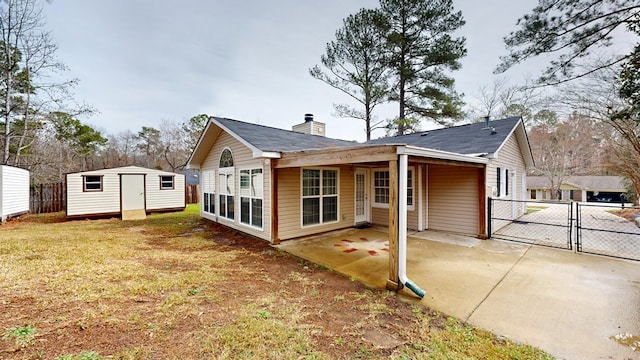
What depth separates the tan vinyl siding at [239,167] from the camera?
671 cm

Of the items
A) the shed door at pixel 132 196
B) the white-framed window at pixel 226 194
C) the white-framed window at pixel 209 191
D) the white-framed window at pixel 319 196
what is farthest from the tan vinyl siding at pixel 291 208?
the shed door at pixel 132 196

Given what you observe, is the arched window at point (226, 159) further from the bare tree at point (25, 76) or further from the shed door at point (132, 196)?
A: the bare tree at point (25, 76)

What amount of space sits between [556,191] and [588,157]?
353 cm

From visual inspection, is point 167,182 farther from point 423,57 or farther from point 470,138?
point 423,57

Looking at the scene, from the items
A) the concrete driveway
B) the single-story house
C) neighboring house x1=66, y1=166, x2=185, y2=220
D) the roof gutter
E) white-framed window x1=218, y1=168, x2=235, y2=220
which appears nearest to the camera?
the concrete driveway

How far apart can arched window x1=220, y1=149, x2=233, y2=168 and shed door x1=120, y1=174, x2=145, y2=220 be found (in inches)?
235

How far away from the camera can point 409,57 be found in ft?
47.1

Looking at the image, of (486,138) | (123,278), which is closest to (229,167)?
(123,278)

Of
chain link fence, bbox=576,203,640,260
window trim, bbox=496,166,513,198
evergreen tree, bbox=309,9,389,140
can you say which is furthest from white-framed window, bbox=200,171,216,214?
chain link fence, bbox=576,203,640,260

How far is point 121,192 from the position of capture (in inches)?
454

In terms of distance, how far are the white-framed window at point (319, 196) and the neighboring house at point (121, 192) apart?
8976 millimetres

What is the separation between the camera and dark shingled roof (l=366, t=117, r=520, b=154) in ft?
24.9

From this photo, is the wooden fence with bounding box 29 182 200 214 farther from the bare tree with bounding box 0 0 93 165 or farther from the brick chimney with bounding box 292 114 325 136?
the brick chimney with bounding box 292 114 325 136

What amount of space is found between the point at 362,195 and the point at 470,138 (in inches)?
161
